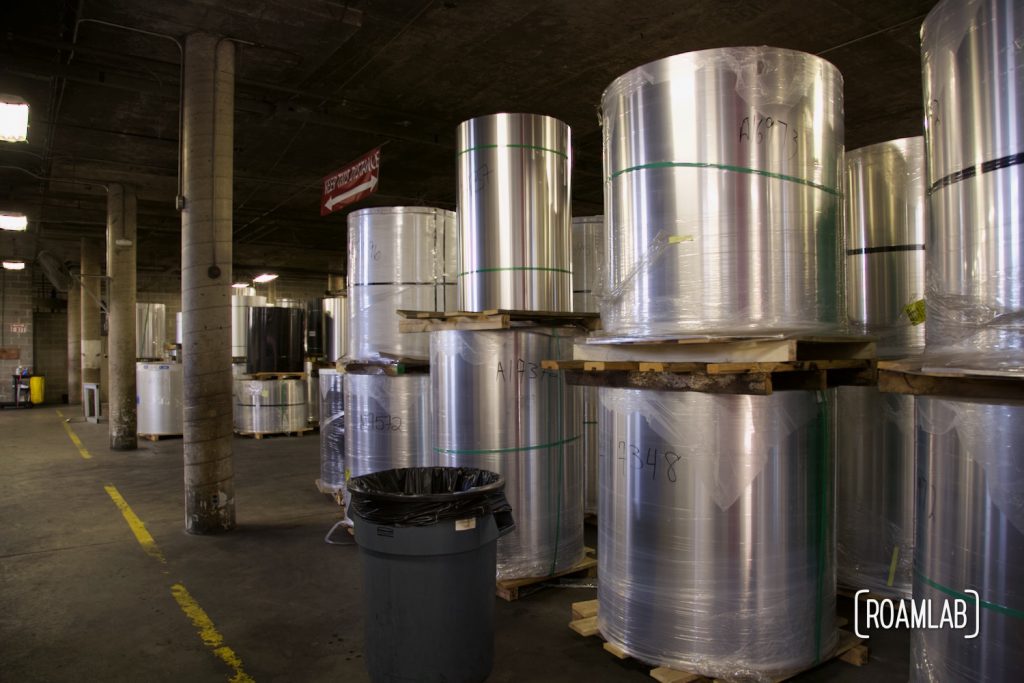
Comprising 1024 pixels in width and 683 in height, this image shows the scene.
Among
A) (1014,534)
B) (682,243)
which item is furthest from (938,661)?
(682,243)

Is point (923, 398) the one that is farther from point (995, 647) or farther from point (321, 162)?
point (321, 162)

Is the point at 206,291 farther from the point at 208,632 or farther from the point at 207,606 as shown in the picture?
the point at 208,632

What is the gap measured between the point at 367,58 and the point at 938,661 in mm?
7048

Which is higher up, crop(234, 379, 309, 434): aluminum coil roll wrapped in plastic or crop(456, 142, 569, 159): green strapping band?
crop(456, 142, 569, 159): green strapping band

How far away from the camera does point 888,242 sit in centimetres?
417

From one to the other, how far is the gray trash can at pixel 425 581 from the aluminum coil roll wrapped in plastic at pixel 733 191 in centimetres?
126

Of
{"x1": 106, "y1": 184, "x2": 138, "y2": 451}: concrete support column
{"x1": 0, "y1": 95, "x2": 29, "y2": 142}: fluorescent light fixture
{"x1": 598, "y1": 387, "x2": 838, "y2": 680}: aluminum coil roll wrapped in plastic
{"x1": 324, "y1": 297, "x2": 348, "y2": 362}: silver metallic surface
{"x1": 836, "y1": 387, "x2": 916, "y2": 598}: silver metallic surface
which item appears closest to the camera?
{"x1": 598, "y1": 387, "x2": 838, "y2": 680}: aluminum coil roll wrapped in plastic

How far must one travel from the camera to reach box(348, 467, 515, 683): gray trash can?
299cm

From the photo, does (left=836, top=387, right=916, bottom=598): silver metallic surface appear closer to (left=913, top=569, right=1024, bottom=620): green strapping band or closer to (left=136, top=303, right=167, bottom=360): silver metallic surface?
(left=913, top=569, right=1024, bottom=620): green strapping band

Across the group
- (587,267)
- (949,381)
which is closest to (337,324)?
(587,267)

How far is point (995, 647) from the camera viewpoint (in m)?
2.42

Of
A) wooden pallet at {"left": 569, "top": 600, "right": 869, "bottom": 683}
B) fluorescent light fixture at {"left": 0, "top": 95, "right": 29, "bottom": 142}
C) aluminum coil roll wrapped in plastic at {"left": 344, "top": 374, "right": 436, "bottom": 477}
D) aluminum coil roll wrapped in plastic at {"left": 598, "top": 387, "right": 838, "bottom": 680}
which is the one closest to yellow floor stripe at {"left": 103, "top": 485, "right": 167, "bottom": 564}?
aluminum coil roll wrapped in plastic at {"left": 344, "top": 374, "right": 436, "bottom": 477}

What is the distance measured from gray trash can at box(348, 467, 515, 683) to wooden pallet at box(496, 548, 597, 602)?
48.1 inches

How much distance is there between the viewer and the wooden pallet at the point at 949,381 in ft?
7.77
